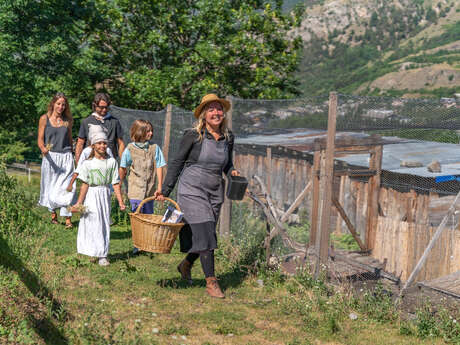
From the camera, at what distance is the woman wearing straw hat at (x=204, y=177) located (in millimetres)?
5922

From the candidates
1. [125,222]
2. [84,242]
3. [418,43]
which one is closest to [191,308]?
[84,242]

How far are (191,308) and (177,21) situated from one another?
18.8 metres

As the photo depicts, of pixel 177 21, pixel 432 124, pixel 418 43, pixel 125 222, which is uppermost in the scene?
pixel 418 43

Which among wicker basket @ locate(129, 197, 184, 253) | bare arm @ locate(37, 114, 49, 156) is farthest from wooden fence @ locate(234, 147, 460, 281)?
bare arm @ locate(37, 114, 49, 156)

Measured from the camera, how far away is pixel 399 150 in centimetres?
700

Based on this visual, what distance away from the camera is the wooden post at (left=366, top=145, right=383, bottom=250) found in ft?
26.0

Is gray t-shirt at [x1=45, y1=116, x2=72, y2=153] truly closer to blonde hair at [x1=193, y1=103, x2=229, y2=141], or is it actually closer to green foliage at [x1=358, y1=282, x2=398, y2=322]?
blonde hair at [x1=193, y1=103, x2=229, y2=141]

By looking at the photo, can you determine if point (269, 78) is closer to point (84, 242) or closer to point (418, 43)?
point (84, 242)

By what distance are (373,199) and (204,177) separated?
330cm

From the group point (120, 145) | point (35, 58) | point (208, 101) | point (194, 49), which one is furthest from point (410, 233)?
point (194, 49)

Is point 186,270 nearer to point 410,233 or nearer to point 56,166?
point 410,233

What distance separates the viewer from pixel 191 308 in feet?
18.3

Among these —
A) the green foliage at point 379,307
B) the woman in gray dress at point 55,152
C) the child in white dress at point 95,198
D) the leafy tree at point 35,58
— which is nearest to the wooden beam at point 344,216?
the green foliage at point 379,307

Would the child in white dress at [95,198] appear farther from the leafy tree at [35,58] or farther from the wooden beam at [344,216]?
the leafy tree at [35,58]
